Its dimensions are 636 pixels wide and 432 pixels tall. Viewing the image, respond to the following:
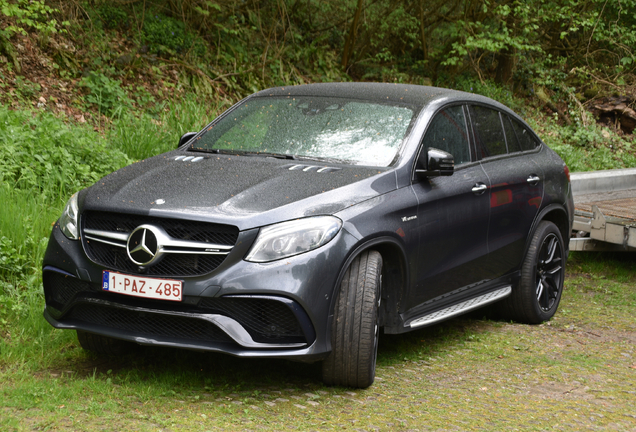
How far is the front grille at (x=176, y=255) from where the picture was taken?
12.6 feet

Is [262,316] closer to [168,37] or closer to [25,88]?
[25,88]

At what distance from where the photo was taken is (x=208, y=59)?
13273 mm

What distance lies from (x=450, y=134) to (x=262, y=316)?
7.01 feet

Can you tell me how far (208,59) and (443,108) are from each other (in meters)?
8.66

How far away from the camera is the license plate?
3.85m

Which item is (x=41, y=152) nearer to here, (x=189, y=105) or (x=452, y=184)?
(x=189, y=105)

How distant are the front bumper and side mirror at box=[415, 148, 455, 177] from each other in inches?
36.9

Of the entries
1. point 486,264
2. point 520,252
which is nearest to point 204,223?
point 486,264

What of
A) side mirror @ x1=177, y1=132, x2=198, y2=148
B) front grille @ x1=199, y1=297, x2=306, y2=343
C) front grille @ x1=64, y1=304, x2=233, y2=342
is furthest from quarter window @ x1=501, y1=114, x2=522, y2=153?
front grille @ x1=64, y1=304, x2=233, y2=342

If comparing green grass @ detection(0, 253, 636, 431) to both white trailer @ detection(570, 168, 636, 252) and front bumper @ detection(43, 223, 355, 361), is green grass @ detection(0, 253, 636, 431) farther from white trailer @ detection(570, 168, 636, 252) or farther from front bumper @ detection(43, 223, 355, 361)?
white trailer @ detection(570, 168, 636, 252)

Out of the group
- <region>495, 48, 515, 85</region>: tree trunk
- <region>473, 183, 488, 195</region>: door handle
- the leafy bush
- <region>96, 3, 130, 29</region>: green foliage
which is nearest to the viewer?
<region>473, 183, 488, 195</region>: door handle

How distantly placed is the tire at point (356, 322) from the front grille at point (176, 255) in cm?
70

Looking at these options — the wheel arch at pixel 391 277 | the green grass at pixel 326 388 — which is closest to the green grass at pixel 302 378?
the green grass at pixel 326 388

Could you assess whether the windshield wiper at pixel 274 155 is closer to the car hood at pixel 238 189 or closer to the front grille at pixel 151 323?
the car hood at pixel 238 189
